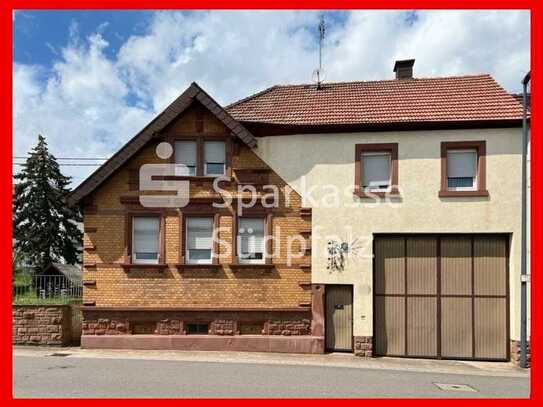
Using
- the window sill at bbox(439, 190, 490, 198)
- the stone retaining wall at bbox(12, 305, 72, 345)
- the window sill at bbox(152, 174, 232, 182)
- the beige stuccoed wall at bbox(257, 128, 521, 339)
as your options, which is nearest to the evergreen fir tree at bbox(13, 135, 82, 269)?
the stone retaining wall at bbox(12, 305, 72, 345)

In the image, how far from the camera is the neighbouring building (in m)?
13.9

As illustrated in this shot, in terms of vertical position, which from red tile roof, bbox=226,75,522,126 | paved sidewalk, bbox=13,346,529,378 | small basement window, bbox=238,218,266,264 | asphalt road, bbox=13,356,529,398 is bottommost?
paved sidewalk, bbox=13,346,529,378

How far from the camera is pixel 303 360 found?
12812 millimetres

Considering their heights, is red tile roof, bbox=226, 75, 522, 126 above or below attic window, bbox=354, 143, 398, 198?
above

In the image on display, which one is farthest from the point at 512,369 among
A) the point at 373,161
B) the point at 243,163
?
the point at 243,163

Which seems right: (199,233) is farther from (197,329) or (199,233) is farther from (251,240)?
(197,329)

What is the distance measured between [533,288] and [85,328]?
13.7 meters

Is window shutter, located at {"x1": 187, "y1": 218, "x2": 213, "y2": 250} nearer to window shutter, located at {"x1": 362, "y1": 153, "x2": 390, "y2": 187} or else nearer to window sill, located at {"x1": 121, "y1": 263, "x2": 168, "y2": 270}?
window sill, located at {"x1": 121, "y1": 263, "x2": 168, "y2": 270}

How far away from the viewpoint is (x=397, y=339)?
14102 mm

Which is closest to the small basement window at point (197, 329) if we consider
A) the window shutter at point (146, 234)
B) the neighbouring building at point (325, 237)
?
the neighbouring building at point (325, 237)

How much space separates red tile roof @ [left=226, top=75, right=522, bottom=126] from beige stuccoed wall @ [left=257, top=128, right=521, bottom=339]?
0.56 meters

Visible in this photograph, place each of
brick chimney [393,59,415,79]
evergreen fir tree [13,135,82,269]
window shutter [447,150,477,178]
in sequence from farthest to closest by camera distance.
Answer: evergreen fir tree [13,135,82,269] → brick chimney [393,59,415,79] → window shutter [447,150,477,178]

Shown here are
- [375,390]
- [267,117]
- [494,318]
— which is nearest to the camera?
[375,390]

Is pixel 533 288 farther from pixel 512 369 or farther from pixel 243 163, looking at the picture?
pixel 243 163
